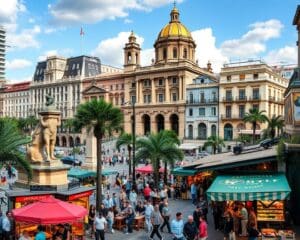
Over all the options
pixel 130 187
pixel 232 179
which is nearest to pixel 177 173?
pixel 130 187

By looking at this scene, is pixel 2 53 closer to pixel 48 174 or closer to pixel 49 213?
pixel 48 174

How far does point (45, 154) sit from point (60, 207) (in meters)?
5.43

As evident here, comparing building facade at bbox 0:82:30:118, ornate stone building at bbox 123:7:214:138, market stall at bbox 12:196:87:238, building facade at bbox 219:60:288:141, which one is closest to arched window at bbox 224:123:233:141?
building facade at bbox 219:60:288:141

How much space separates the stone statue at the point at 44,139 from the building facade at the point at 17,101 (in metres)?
107

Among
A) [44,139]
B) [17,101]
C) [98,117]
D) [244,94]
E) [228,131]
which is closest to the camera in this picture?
[44,139]

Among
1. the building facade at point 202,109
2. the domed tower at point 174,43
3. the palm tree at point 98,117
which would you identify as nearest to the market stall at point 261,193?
the palm tree at point 98,117

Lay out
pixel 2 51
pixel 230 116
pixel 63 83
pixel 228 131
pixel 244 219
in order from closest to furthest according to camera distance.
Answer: pixel 244 219 → pixel 230 116 → pixel 228 131 → pixel 63 83 → pixel 2 51

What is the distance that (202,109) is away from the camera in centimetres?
7469

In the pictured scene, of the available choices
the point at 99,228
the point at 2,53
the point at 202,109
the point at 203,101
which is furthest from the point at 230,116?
the point at 2,53

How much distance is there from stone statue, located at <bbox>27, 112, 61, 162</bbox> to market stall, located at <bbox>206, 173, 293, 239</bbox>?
727cm

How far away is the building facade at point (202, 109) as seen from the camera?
73.0 m

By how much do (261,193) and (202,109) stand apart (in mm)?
60626

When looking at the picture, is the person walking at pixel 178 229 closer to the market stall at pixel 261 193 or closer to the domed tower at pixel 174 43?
the market stall at pixel 261 193

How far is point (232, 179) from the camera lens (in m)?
16.4
